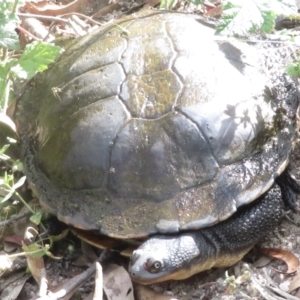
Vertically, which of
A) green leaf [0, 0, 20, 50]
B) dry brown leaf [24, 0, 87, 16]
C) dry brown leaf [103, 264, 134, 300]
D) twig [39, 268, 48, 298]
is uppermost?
green leaf [0, 0, 20, 50]

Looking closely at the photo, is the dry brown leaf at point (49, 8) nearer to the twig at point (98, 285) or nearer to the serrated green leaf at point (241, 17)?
A: the serrated green leaf at point (241, 17)

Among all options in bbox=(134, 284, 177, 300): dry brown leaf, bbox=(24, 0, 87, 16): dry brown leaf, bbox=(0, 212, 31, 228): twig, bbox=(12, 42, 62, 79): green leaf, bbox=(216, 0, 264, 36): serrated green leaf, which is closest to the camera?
bbox=(216, 0, 264, 36): serrated green leaf

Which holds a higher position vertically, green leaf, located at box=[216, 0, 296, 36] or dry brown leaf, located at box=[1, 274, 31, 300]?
green leaf, located at box=[216, 0, 296, 36]

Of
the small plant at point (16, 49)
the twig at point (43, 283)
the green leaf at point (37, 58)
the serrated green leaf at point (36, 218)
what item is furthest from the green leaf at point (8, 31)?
the twig at point (43, 283)

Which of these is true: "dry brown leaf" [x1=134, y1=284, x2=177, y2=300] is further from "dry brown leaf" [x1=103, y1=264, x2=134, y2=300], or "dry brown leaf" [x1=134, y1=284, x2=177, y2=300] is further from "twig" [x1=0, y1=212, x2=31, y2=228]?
"twig" [x1=0, y1=212, x2=31, y2=228]

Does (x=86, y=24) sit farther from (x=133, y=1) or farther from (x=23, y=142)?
(x=23, y=142)

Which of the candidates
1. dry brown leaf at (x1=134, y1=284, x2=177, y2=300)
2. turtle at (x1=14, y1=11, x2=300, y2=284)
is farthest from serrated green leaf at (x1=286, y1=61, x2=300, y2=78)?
dry brown leaf at (x1=134, y1=284, x2=177, y2=300)

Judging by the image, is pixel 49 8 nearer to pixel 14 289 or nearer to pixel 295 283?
pixel 14 289
